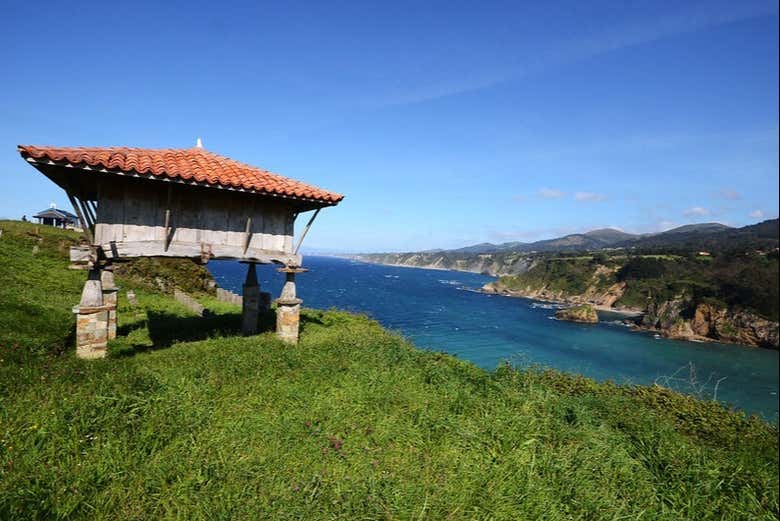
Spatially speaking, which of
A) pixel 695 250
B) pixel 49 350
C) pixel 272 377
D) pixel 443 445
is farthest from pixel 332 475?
pixel 695 250

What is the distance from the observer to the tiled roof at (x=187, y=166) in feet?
26.0

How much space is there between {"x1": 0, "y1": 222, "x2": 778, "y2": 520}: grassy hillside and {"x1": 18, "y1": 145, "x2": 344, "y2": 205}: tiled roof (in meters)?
4.37

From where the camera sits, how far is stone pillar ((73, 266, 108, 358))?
894cm

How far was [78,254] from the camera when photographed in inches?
347

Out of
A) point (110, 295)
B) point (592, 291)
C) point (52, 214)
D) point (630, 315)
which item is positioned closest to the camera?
point (110, 295)

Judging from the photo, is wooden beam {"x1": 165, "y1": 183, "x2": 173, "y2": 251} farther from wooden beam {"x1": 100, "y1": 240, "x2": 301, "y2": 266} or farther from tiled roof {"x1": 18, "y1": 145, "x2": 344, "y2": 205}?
tiled roof {"x1": 18, "y1": 145, "x2": 344, "y2": 205}

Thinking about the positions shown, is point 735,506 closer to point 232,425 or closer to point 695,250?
point 232,425

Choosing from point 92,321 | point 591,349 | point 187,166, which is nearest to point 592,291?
point 591,349

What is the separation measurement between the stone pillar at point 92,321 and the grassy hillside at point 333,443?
1.53 feet

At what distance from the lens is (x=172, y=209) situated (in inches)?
387

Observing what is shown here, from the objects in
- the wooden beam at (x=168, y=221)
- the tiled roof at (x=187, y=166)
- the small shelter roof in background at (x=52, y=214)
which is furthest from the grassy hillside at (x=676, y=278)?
the small shelter roof in background at (x=52, y=214)

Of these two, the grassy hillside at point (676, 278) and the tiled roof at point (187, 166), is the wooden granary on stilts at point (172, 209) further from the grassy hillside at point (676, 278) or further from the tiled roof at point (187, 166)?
the grassy hillside at point (676, 278)

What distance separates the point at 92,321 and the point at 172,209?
3.24 m

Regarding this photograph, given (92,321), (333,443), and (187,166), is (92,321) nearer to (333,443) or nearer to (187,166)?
(187,166)
